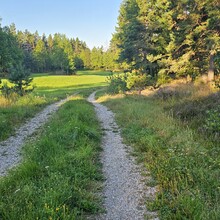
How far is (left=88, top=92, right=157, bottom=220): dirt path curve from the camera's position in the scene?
171 inches

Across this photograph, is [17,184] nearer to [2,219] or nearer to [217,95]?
[2,219]

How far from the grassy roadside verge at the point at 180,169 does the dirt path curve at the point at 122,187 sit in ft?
1.03

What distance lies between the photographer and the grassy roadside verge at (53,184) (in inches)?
155

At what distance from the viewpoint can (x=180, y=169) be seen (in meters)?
5.48

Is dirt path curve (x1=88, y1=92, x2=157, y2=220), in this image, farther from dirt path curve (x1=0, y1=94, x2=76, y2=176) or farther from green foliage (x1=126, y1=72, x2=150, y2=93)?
green foliage (x1=126, y1=72, x2=150, y2=93)

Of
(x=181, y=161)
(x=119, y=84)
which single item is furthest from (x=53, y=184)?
(x=119, y=84)

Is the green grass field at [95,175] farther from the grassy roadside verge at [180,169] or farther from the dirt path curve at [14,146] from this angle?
the dirt path curve at [14,146]

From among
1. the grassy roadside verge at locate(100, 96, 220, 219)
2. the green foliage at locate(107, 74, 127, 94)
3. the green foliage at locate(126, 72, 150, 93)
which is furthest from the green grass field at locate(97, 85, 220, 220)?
the green foliage at locate(107, 74, 127, 94)

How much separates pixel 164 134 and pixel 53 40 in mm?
111280

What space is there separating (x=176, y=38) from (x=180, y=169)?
615 inches

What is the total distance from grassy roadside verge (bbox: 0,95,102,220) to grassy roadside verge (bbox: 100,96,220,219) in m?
1.46

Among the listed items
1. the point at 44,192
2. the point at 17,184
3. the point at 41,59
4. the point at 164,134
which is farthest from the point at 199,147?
the point at 41,59

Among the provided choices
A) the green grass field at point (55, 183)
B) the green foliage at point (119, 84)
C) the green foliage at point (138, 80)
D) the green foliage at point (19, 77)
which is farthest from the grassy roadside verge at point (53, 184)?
the green foliage at point (119, 84)

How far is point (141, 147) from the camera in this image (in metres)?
7.92
